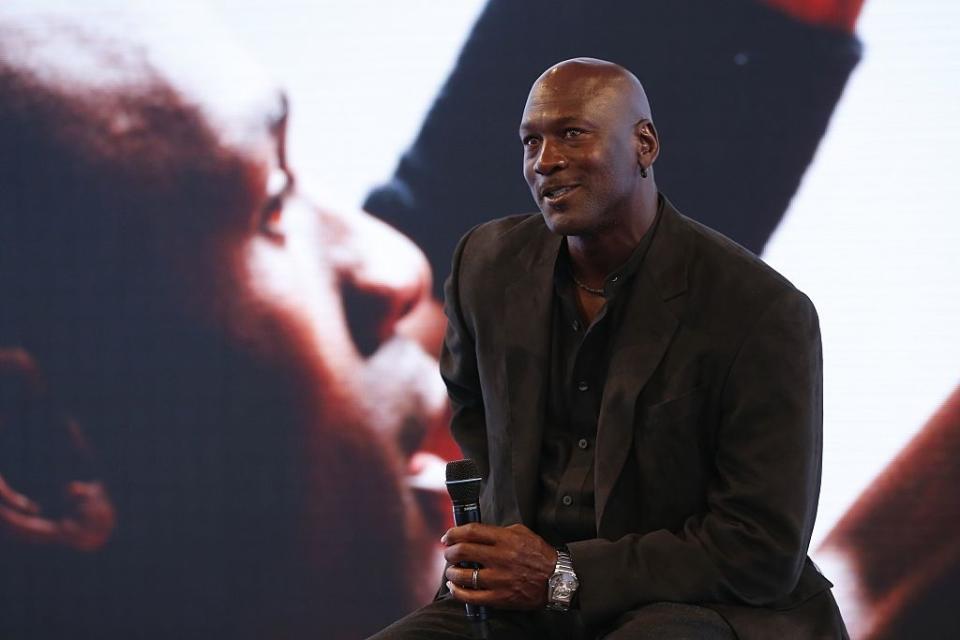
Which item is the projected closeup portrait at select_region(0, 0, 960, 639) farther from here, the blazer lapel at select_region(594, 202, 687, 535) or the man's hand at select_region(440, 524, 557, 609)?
the man's hand at select_region(440, 524, 557, 609)

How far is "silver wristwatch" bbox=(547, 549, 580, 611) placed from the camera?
1.92 m

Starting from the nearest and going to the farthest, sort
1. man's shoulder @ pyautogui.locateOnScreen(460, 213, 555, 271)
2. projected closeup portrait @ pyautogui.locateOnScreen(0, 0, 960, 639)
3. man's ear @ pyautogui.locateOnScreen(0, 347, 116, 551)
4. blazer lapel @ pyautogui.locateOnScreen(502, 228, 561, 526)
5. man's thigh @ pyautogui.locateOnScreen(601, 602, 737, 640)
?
man's thigh @ pyautogui.locateOnScreen(601, 602, 737, 640) < blazer lapel @ pyautogui.locateOnScreen(502, 228, 561, 526) < man's shoulder @ pyautogui.locateOnScreen(460, 213, 555, 271) < projected closeup portrait @ pyautogui.locateOnScreen(0, 0, 960, 639) < man's ear @ pyautogui.locateOnScreen(0, 347, 116, 551)

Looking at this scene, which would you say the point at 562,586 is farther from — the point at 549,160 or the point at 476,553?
the point at 549,160

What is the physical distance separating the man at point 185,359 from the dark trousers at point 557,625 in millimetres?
1514

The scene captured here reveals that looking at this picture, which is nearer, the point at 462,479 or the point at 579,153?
the point at 462,479

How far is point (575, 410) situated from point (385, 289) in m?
1.63

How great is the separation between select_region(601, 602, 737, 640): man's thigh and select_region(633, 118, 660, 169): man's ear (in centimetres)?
76

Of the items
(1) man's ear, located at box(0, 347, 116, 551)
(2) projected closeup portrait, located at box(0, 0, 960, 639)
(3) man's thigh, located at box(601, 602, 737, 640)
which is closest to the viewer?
(3) man's thigh, located at box(601, 602, 737, 640)

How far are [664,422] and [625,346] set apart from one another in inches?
5.8

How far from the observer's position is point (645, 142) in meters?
2.10

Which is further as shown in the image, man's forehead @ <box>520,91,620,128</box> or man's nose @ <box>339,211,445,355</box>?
man's nose @ <box>339,211,445,355</box>

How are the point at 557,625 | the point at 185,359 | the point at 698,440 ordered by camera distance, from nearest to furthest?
the point at 698,440 → the point at 557,625 → the point at 185,359

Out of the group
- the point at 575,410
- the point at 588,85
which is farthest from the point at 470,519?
the point at 588,85

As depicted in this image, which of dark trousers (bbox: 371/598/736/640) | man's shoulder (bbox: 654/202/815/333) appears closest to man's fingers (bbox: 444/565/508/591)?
dark trousers (bbox: 371/598/736/640)
